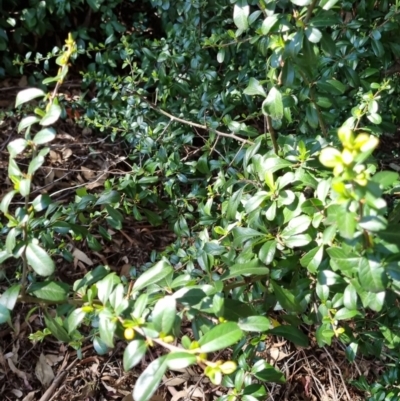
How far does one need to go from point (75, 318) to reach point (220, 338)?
0.39 meters

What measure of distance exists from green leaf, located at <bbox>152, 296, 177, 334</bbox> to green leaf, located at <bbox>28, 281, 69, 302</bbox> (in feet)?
0.95

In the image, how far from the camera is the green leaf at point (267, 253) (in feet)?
4.54

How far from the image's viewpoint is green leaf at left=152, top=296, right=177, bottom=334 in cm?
99

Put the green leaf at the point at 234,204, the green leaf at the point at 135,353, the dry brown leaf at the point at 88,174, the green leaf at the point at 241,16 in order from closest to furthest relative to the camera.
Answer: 1. the green leaf at the point at 135,353
2. the green leaf at the point at 241,16
3. the green leaf at the point at 234,204
4. the dry brown leaf at the point at 88,174

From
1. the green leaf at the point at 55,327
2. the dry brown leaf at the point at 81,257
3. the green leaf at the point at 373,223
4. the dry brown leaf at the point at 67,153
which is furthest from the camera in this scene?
the dry brown leaf at the point at 67,153

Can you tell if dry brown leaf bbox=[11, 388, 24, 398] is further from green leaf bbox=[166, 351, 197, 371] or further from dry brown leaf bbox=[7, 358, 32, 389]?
green leaf bbox=[166, 351, 197, 371]

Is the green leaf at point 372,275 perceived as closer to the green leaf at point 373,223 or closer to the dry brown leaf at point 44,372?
the green leaf at point 373,223

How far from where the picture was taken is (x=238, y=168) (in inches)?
84.1

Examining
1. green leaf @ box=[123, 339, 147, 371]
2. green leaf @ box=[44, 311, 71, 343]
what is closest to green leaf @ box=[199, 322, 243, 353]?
green leaf @ box=[123, 339, 147, 371]

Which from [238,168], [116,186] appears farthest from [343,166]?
[116,186]

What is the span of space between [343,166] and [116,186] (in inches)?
57.5

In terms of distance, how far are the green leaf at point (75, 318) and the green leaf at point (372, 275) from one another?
0.63 metres

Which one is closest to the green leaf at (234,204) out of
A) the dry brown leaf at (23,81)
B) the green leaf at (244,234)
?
the green leaf at (244,234)

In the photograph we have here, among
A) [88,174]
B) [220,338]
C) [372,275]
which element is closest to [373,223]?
[372,275]
